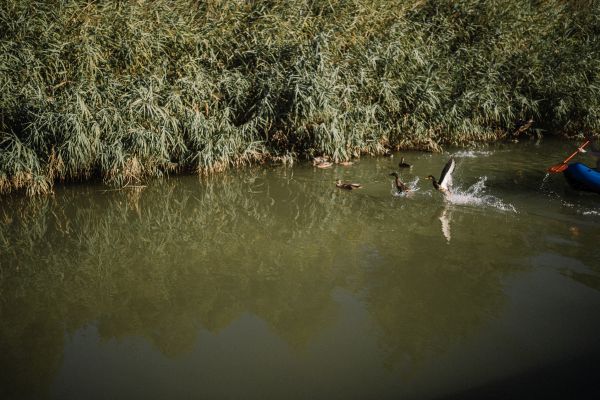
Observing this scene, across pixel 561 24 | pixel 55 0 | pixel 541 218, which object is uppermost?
pixel 561 24

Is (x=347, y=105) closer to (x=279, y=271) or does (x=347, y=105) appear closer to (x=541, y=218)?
(x=541, y=218)

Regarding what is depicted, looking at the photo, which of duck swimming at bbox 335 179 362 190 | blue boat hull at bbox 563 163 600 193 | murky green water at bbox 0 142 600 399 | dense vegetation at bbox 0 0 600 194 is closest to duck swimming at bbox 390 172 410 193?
murky green water at bbox 0 142 600 399

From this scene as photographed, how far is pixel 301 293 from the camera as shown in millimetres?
5145

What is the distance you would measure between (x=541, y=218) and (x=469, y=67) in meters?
5.97

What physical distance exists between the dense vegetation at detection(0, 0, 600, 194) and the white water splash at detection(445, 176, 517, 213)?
2757 mm

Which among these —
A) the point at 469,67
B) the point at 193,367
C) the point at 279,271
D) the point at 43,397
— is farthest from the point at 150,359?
the point at 469,67

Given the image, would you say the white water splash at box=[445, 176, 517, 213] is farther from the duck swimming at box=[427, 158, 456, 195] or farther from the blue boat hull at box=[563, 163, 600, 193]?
the blue boat hull at box=[563, 163, 600, 193]

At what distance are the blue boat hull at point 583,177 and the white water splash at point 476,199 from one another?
46.6 inches

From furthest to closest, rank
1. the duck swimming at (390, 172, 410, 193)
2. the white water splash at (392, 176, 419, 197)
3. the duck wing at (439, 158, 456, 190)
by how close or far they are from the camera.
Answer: the white water splash at (392, 176, 419, 197) → the duck swimming at (390, 172, 410, 193) → the duck wing at (439, 158, 456, 190)

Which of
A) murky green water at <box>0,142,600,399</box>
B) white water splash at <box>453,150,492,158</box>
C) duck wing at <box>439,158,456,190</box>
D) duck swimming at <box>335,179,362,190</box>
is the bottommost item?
murky green water at <box>0,142,600,399</box>

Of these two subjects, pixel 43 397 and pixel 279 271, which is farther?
pixel 279 271

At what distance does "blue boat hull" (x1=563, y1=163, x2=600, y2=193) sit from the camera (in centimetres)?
757

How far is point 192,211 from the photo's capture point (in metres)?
7.89

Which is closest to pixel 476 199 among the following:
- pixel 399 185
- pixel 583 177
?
pixel 399 185
